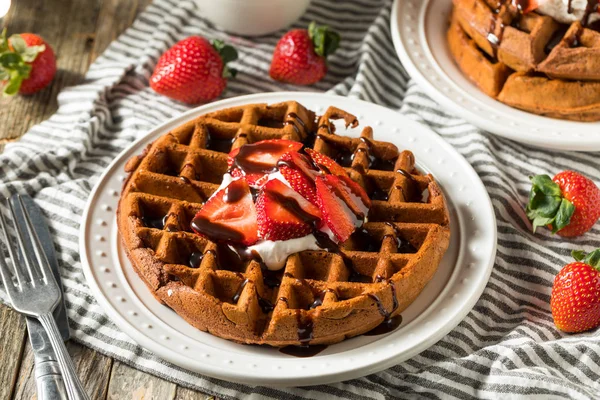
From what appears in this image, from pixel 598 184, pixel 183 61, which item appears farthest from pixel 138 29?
pixel 598 184

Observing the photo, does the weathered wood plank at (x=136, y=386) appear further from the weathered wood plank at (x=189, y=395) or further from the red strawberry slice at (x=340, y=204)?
the red strawberry slice at (x=340, y=204)

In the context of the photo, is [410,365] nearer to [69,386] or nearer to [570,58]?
[69,386]

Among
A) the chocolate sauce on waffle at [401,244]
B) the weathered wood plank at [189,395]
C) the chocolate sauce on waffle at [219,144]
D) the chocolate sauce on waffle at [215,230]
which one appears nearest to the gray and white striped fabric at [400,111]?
the weathered wood plank at [189,395]

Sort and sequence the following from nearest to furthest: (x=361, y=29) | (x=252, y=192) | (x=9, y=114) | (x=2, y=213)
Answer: (x=252, y=192), (x=2, y=213), (x=9, y=114), (x=361, y=29)

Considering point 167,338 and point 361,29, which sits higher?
point 361,29

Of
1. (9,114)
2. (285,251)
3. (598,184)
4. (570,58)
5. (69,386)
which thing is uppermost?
(570,58)

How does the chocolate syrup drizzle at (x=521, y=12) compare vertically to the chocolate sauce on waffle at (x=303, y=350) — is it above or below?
above
